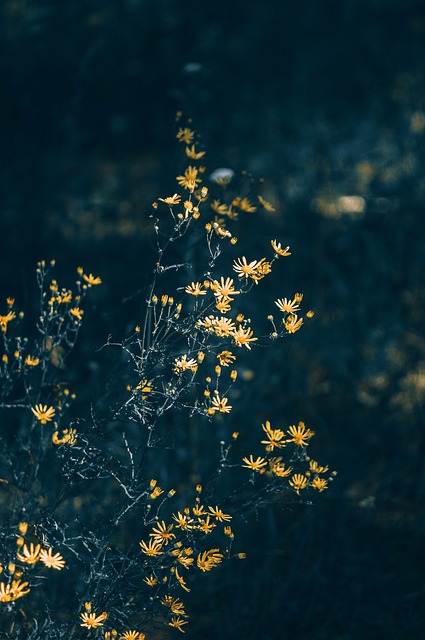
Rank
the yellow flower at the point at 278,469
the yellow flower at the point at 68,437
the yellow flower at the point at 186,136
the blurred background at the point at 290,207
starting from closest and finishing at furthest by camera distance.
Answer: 1. the yellow flower at the point at 68,437
2. the yellow flower at the point at 278,469
3. the yellow flower at the point at 186,136
4. the blurred background at the point at 290,207

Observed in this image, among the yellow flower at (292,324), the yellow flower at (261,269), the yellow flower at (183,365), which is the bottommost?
the yellow flower at (183,365)

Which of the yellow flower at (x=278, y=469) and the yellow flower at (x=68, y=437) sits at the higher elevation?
the yellow flower at (x=68, y=437)

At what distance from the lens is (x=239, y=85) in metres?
6.01

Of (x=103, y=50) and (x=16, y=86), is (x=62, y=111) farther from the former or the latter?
(x=103, y=50)

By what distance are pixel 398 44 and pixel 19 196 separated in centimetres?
372

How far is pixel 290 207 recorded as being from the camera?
4645mm

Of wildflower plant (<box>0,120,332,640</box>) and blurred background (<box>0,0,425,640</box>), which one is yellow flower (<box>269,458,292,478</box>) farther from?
blurred background (<box>0,0,425,640</box>)

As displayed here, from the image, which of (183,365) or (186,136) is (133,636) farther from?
(186,136)

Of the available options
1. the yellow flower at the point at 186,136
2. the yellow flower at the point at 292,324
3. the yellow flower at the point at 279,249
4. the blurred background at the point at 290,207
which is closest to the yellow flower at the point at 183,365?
the yellow flower at the point at 292,324

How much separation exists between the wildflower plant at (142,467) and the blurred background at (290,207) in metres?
0.26

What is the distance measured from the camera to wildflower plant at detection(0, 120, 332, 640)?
1.92 metres

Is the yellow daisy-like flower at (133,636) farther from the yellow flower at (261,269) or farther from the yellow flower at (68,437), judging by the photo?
the yellow flower at (261,269)

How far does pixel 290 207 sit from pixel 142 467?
9.61 feet

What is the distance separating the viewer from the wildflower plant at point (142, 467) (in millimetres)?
1916
